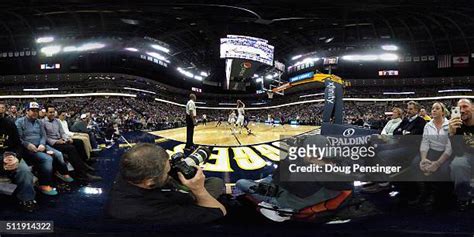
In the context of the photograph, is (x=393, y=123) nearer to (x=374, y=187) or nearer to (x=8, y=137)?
(x=374, y=187)

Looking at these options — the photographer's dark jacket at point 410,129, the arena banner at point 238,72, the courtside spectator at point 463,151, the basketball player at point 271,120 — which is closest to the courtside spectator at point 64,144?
the arena banner at point 238,72

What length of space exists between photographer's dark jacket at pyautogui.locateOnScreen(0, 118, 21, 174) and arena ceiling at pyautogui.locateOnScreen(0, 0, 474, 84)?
A: 24.8 inches

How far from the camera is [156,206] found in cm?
120

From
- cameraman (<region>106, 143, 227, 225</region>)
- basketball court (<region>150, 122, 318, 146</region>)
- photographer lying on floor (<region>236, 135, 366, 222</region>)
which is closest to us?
cameraman (<region>106, 143, 227, 225</region>)

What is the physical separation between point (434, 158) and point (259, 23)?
1.57 m

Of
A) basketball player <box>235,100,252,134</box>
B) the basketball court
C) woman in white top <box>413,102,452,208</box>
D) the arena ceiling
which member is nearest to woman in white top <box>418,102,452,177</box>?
woman in white top <box>413,102,452,208</box>

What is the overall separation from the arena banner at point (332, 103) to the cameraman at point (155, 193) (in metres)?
0.99

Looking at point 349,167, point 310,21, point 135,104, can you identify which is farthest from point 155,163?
point 310,21

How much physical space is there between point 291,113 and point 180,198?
3.25 feet

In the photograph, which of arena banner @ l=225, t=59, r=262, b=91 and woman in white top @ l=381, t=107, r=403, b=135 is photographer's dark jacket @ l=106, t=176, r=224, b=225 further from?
woman in white top @ l=381, t=107, r=403, b=135

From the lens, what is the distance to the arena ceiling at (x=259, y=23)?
1.93 metres

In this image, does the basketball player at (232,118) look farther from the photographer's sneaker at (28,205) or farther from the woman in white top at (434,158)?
the photographer's sneaker at (28,205)

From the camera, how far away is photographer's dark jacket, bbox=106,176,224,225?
1.17 metres

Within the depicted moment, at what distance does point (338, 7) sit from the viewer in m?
1.99
